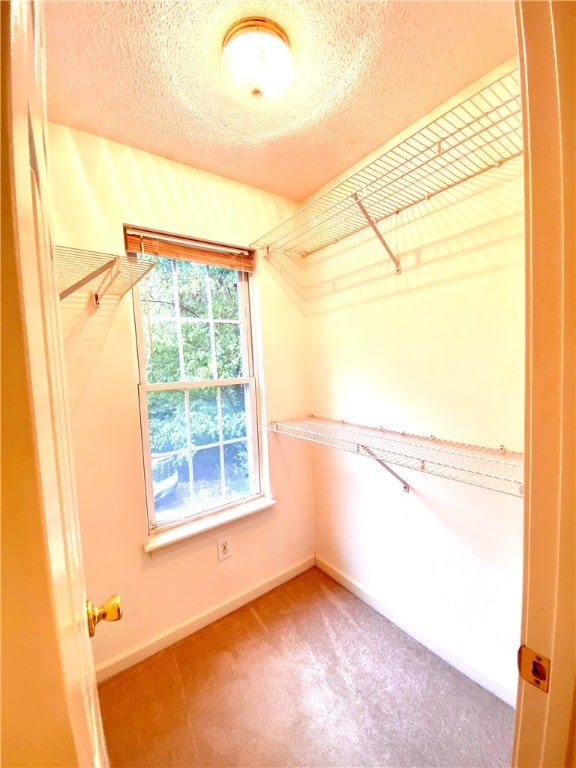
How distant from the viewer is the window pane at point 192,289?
159 centimetres

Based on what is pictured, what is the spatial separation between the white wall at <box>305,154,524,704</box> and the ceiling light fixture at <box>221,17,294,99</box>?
29.2 inches

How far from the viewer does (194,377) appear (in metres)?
1.64

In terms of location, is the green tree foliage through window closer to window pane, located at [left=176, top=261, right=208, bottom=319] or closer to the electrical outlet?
window pane, located at [left=176, top=261, right=208, bottom=319]

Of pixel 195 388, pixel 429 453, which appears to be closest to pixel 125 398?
pixel 195 388

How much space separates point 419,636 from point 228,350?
5.76ft

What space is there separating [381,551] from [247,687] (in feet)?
2.81

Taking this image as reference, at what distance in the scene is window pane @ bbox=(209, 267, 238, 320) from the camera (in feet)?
5.57

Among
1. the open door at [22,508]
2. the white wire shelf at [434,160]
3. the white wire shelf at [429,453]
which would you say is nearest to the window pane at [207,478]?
the white wire shelf at [429,453]

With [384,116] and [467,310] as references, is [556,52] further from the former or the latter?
[384,116]

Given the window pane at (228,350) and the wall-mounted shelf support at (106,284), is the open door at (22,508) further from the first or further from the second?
the window pane at (228,350)

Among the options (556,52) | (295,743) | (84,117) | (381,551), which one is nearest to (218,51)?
(84,117)

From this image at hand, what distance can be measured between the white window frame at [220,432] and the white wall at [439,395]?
45cm

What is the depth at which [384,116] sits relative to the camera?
1.24 metres

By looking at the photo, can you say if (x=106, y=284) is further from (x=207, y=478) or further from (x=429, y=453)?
(x=429, y=453)
